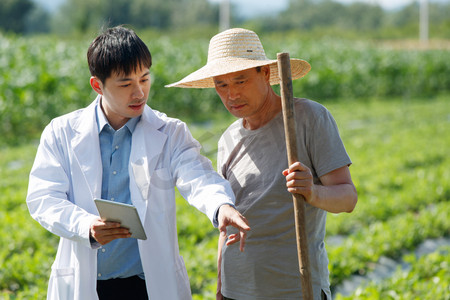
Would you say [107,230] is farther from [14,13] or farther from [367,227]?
[14,13]

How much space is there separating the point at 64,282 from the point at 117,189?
34 centimetres

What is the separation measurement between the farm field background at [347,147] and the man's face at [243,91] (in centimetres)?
14

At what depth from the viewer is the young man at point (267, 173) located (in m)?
1.87

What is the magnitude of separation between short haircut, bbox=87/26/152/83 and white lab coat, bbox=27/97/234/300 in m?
0.17

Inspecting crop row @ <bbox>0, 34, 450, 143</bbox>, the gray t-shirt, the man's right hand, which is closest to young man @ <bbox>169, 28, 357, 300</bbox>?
the gray t-shirt

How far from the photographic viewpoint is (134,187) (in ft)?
6.02

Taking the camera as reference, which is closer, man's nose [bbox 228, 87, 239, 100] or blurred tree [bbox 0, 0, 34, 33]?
man's nose [bbox 228, 87, 239, 100]

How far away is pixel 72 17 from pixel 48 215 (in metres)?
43.5

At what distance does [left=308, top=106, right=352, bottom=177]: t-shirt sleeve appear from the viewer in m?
1.85

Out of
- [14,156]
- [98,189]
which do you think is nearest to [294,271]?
[98,189]

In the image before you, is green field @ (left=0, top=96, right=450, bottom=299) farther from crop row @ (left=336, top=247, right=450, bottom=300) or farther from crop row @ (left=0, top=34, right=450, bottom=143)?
crop row @ (left=0, top=34, right=450, bottom=143)

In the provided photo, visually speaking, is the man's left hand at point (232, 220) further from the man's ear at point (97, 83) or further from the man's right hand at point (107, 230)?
the man's ear at point (97, 83)

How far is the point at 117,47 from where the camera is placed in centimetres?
185

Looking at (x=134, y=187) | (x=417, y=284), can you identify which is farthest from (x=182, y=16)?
(x=134, y=187)
